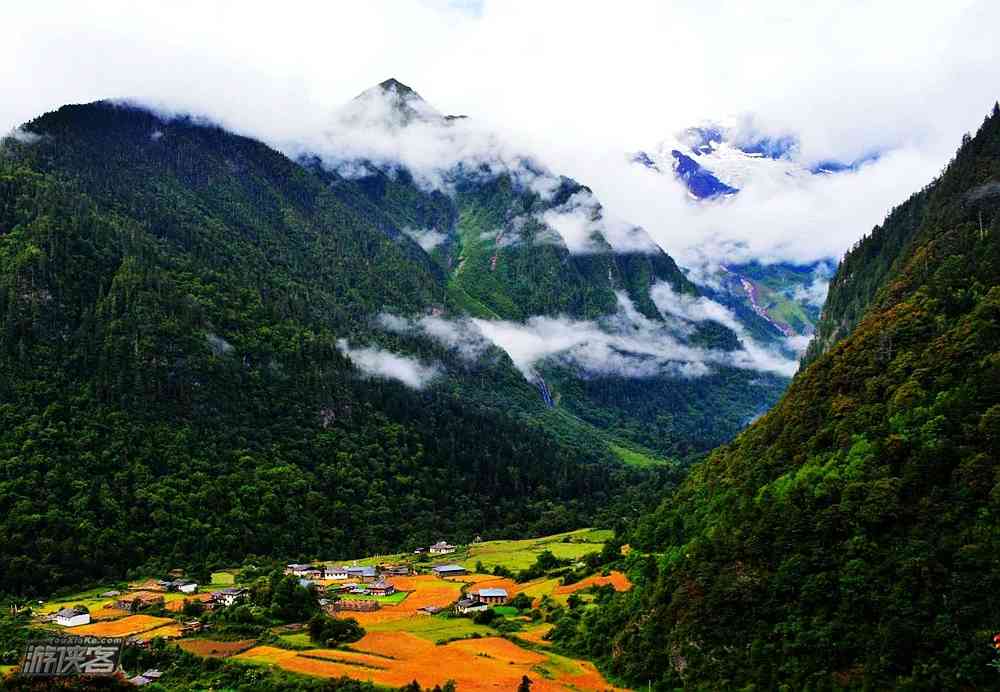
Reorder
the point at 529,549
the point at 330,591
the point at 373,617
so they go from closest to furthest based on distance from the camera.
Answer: the point at 373,617
the point at 330,591
the point at 529,549

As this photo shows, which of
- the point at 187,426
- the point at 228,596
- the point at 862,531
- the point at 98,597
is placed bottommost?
the point at 98,597

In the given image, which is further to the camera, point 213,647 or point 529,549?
point 529,549

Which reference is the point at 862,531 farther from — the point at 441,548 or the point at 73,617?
the point at 441,548

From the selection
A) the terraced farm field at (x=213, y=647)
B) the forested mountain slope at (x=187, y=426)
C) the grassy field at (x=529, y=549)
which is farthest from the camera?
the grassy field at (x=529, y=549)

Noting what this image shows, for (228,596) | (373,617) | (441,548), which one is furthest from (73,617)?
(441,548)

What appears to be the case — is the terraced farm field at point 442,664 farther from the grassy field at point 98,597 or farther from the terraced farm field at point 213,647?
the grassy field at point 98,597

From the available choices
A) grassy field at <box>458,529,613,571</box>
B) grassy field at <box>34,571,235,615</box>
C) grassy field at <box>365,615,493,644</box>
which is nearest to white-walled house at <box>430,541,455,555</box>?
grassy field at <box>458,529,613,571</box>

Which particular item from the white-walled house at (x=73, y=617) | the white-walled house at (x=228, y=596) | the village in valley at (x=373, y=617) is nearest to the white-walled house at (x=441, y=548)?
the village in valley at (x=373, y=617)
